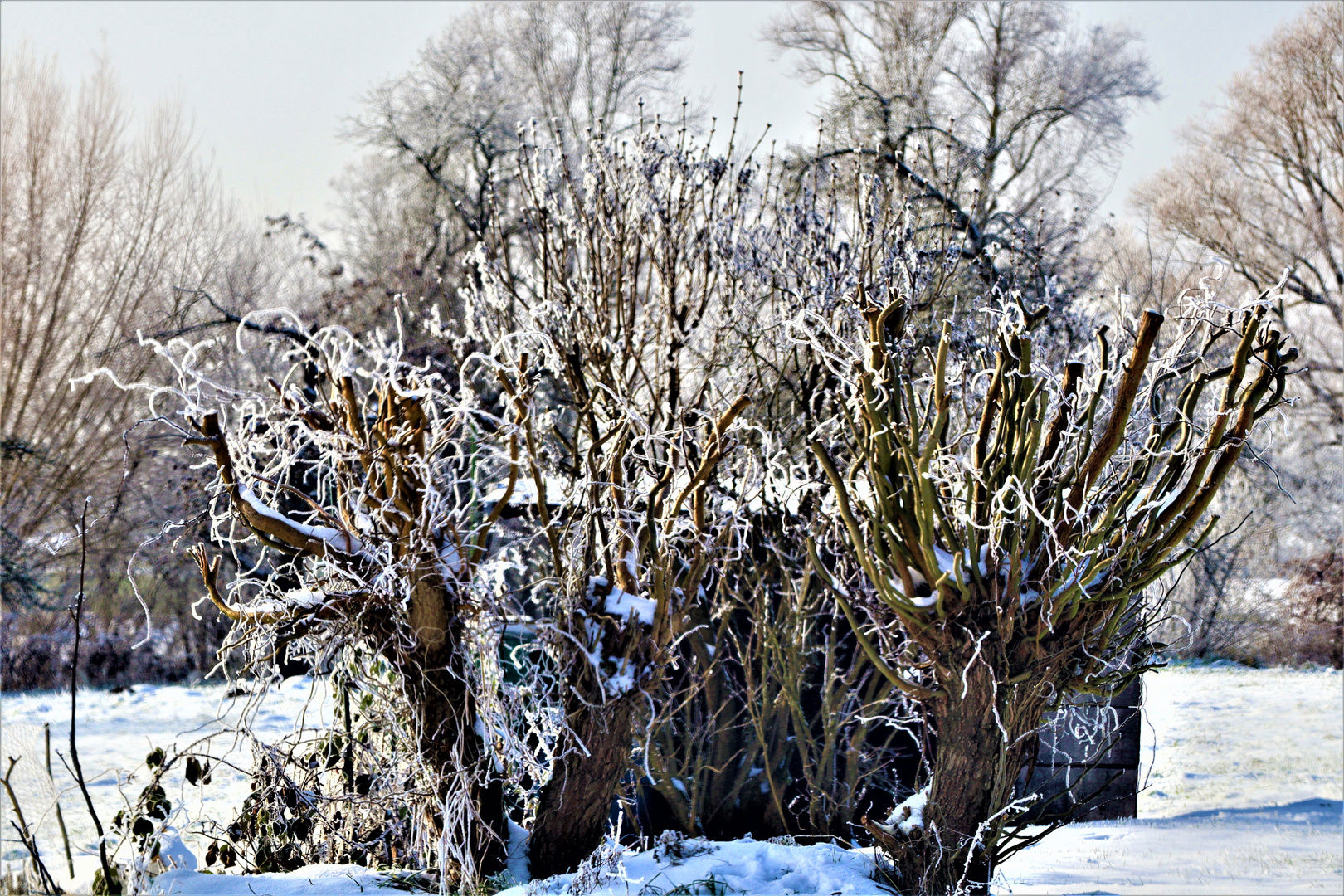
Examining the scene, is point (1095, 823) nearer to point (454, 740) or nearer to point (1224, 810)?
point (1224, 810)

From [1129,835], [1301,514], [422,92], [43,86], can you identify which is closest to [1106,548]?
[1129,835]

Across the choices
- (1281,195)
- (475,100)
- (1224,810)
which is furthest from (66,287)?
(1281,195)

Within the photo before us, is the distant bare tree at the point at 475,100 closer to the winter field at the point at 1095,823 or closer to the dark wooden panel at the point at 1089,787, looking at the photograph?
the winter field at the point at 1095,823

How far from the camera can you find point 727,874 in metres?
3.34

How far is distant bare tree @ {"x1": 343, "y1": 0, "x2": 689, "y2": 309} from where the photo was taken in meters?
14.8

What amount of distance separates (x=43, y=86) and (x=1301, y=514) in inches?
638

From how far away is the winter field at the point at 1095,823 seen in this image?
3369mm

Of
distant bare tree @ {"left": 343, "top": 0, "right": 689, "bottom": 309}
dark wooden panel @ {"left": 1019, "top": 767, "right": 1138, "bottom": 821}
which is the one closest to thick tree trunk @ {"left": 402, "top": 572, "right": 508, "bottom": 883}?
dark wooden panel @ {"left": 1019, "top": 767, "right": 1138, "bottom": 821}

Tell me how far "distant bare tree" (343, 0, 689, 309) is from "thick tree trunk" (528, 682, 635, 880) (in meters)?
11.8

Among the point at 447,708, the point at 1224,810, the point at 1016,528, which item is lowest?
the point at 1224,810

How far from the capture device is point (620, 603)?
345 cm

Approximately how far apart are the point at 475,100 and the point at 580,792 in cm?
1321

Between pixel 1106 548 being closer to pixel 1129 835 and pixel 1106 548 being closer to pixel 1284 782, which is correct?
pixel 1129 835

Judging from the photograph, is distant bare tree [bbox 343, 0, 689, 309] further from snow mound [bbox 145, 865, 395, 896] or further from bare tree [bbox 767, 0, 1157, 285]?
snow mound [bbox 145, 865, 395, 896]
